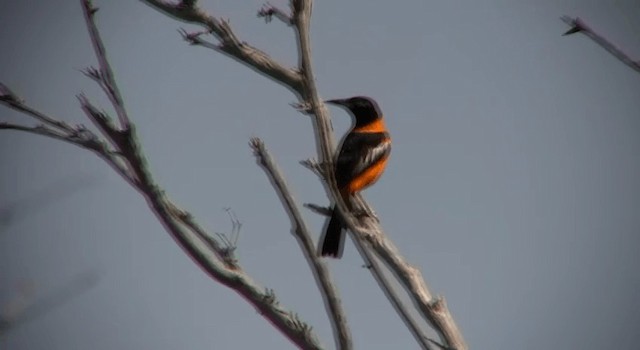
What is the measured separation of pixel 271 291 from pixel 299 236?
17cm

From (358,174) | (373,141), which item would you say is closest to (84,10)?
(358,174)

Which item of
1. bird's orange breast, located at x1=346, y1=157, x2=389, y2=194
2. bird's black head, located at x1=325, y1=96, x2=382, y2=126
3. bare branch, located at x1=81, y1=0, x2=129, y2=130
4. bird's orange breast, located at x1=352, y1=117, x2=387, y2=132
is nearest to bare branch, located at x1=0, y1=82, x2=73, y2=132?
bare branch, located at x1=81, y1=0, x2=129, y2=130

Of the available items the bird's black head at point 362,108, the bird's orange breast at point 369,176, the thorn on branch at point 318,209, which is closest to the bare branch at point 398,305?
the thorn on branch at point 318,209

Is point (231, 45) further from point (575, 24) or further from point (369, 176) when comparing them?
point (369, 176)

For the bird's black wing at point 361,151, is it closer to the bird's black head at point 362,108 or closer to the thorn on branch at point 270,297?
the bird's black head at point 362,108

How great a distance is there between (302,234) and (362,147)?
1.82 m

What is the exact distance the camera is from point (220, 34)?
216 centimetres

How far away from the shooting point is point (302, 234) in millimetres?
1816

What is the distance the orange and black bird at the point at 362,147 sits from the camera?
326cm

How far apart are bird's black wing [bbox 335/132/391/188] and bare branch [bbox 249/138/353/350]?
1.41m

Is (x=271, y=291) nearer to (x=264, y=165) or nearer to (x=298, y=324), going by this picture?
(x=298, y=324)

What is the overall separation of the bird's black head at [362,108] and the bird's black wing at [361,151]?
8cm

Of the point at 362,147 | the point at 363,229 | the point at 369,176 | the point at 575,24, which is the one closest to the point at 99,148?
the point at 363,229

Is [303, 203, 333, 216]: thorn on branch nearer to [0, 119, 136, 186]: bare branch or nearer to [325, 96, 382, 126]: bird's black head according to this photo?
[0, 119, 136, 186]: bare branch
